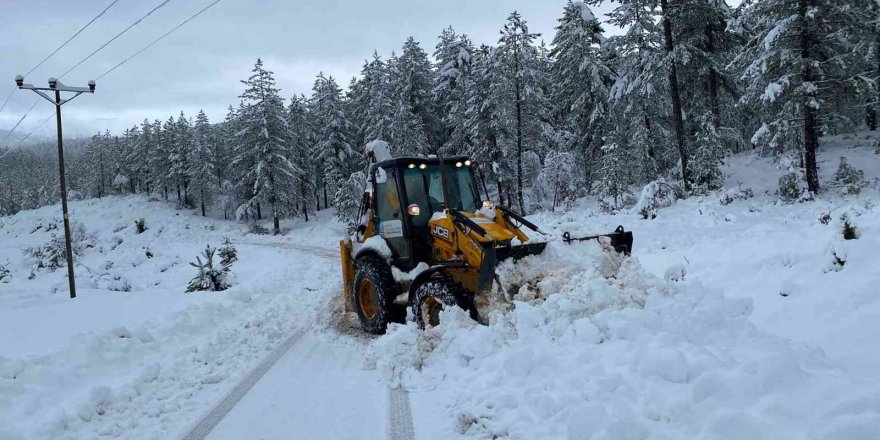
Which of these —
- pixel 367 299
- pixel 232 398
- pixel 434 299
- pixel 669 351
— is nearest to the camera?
pixel 669 351

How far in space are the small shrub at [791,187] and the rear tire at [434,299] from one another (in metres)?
15.5

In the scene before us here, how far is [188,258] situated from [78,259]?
44.3ft

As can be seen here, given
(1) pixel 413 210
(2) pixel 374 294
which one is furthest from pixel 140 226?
(1) pixel 413 210

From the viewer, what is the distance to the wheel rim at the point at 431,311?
21.4ft

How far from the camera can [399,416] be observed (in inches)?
181

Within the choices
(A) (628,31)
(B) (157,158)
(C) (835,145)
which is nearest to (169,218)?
(B) (157,158)

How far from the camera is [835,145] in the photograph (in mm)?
26156

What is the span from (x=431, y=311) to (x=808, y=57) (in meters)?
17.6

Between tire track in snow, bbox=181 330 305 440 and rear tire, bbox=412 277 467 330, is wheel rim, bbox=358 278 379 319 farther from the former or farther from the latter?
rear tire, bbox=412 277 467 330

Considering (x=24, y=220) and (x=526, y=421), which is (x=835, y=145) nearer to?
(x=526, y=421)

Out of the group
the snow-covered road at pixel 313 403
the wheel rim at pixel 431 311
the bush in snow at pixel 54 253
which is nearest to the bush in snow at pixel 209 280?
the snow-covered road at pixel 313 403

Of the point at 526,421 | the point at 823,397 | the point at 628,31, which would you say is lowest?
the point at 526,421

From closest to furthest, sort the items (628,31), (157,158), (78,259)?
1. (628,31)
2. (78,259)
3. (157,158)

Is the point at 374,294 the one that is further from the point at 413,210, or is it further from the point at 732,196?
the point at 732,196
